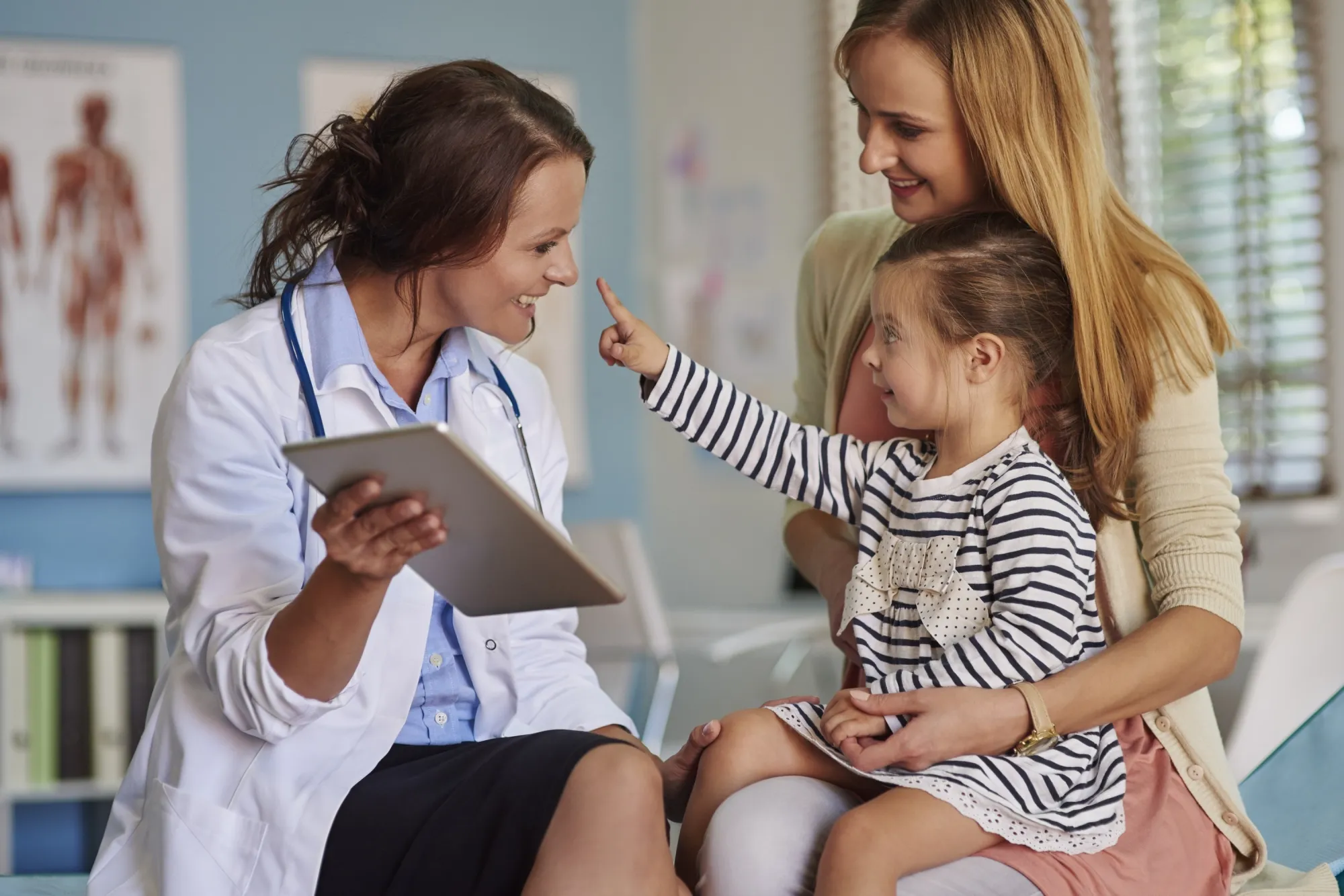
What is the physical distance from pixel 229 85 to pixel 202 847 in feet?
8.79

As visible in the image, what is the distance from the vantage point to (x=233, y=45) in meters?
3.44

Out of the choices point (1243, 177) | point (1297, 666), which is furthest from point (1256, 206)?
point (1297, 666)

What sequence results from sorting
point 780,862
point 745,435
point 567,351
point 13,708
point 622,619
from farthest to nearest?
1. point 567,351
2. point 13,708
3. point 622,619
4. point 745,435
5. point 780,862

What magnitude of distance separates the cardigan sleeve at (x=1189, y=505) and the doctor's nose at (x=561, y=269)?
0.62 m

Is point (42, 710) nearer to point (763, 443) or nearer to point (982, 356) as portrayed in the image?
point (763, 443)

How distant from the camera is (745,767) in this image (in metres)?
1.27

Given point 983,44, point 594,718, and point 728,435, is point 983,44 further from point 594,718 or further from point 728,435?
point 594,718

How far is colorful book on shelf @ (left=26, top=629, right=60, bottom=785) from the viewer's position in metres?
3.07

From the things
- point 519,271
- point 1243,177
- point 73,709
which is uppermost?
point 1243,177

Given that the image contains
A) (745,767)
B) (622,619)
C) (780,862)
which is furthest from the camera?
(622,619)

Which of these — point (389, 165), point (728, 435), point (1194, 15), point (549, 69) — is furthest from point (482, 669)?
point (1194, 15)

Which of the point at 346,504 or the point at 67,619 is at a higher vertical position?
the point at 346,504

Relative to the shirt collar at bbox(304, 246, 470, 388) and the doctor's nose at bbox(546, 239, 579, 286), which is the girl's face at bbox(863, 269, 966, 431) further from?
the shirt collar at bbox(304, 246, 470, 388)

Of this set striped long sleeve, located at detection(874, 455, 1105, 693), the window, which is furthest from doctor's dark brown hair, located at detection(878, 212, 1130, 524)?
the window
